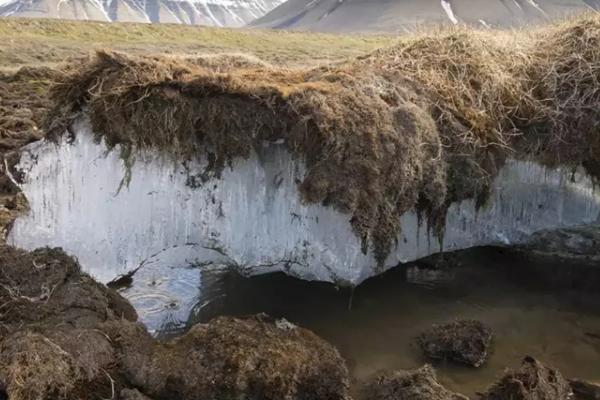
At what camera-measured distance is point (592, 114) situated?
34.6 ft

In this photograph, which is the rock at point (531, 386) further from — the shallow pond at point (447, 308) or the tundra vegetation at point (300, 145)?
the shallow pond at point (447, 308)

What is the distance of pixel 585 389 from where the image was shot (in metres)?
7.88

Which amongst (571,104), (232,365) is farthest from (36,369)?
(571,104)

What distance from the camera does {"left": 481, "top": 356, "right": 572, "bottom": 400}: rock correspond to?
7.31 metres

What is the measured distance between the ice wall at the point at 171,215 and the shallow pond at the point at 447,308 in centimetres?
65

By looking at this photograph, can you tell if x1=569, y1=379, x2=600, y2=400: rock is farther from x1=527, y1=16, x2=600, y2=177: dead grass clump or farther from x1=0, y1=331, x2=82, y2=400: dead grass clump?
x1=0, y1=331, x2=82, y2=400: dead grass clump

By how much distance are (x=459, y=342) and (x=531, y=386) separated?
136cm

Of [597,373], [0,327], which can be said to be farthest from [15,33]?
[597,373]

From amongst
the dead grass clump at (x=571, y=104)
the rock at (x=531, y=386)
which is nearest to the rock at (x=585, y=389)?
the rock at (x=531, y=386)

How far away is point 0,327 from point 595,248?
9.76 metres

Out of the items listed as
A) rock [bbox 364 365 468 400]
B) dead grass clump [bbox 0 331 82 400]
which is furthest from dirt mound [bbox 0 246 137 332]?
rock [bbox 364 365 468 400]

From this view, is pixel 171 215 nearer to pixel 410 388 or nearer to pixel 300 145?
pixel 300 145

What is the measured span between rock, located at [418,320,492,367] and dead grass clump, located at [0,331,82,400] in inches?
178

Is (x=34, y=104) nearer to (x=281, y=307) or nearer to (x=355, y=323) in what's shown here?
(x=281, y=307)
